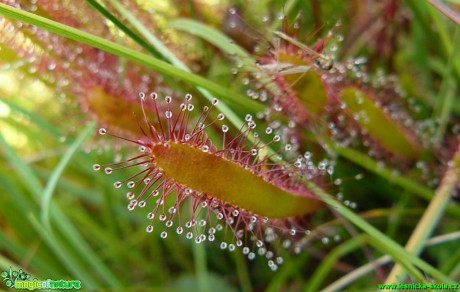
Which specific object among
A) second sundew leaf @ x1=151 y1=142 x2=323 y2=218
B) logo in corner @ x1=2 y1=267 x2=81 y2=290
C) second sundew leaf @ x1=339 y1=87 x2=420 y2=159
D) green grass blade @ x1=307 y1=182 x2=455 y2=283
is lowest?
logo in corner @ x1=2 y1=267 x2=81 y2=290

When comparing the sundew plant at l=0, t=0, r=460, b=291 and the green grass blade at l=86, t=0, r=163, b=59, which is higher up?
the green grass blade at l=86, t=0, r=163, b=59

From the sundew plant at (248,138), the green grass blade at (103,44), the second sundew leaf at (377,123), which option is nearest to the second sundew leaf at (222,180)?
the sundew plant at (248,138)

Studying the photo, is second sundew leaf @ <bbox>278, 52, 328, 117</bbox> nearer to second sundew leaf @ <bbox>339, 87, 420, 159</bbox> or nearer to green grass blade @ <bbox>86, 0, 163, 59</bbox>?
second sundew leaf @ <bbox>339, 87, 420, 159</bbox>

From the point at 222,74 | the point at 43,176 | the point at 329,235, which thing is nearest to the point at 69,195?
the point at 43,176

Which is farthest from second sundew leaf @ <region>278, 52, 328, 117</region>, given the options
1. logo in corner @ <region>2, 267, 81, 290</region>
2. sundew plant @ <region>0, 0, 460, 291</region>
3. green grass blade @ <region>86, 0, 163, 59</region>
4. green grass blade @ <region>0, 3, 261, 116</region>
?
logo in corner @ <region>2, 267, 81, 290</region>

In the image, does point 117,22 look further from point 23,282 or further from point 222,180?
point 23,282

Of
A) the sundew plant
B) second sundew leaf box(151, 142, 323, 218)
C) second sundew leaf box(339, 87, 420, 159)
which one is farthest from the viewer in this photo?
second sundew leaf box(339, 87, 420, 159)

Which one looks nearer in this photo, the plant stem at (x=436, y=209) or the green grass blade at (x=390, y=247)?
the green grass blade at (x=390, y=247)

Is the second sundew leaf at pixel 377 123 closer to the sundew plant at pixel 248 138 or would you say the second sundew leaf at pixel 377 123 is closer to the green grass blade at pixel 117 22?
the sundew plant at pixel 248 138
